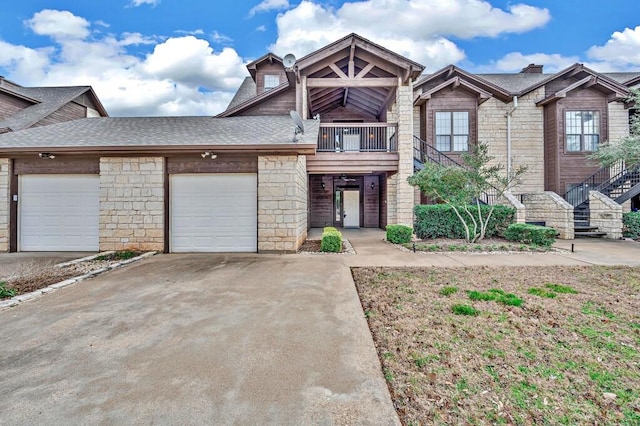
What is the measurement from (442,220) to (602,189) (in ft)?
26.2

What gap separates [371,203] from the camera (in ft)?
53.7

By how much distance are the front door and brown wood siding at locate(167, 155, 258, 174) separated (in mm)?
Result: 9006

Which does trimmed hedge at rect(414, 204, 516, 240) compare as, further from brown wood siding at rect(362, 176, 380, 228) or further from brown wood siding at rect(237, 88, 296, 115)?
brown wood siding at rect(237, 88, 296, 115)

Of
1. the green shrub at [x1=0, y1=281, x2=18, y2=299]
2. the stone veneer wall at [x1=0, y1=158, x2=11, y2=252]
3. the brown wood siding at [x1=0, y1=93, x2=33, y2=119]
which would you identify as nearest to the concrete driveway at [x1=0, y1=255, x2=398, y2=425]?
the green shrub at [x1=0, y1=281, x2=18, y2=299]

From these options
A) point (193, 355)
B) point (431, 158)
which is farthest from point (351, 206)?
point (193, 355)

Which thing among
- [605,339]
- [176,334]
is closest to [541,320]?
[605,339]

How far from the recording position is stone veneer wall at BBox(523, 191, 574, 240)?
10.7 m

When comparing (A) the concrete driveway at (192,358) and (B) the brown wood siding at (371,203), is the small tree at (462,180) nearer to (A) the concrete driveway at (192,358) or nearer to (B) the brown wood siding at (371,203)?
(A) the concrete driveway at (192,358)

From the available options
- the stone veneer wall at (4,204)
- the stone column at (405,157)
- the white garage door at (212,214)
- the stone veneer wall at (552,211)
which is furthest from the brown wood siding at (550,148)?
the stone veneer wall at (4,204)

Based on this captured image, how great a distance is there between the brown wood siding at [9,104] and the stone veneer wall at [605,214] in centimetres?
2431

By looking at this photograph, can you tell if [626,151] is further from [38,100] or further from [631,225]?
[38,100]

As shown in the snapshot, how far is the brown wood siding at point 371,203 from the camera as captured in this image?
1625 cm

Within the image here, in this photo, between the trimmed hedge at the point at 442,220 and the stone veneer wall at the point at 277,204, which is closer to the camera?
the stone veneer wall at the point at 277,204

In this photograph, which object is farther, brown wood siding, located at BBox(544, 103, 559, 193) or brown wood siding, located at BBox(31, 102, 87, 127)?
brown wood siding, located at BBox(544, 103, 559, 193)
